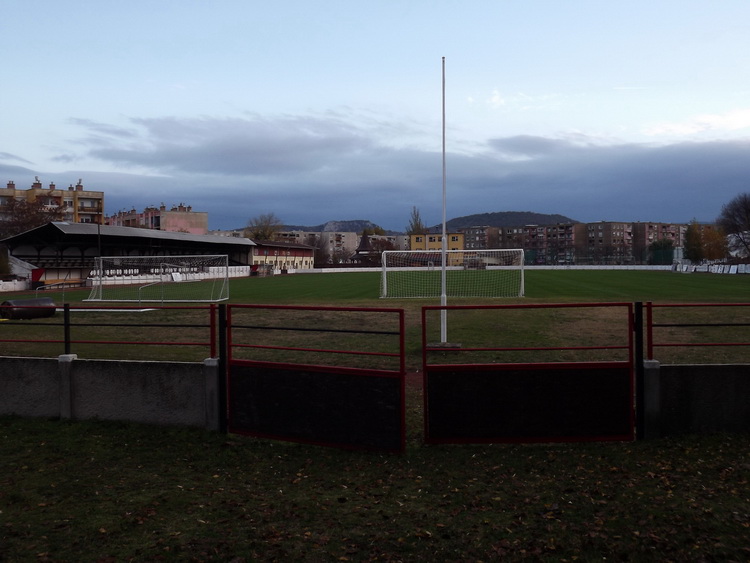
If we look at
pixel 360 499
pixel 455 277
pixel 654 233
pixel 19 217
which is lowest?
pixel 360 499

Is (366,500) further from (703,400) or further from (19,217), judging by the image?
(19,217)

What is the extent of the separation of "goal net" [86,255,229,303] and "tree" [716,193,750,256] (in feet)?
276

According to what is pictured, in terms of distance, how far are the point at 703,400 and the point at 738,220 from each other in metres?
105

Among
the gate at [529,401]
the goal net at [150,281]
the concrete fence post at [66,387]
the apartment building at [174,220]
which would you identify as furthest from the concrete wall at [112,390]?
the apartment building at [174,220]

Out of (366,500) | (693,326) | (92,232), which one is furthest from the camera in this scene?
Answer: (92,232)

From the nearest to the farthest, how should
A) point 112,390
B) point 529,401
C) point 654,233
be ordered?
point 529,401
point 112,390
point 654,233

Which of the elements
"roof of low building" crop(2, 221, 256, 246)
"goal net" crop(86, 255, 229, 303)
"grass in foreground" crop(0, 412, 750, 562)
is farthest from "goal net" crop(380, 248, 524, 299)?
"grass in foreground" crop(0, 412, 750, 562)

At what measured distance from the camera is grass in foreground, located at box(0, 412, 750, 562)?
460 cm

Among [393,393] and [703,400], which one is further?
[703,400]

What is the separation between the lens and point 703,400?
7.39 metres

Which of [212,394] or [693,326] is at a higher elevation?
[693,326]

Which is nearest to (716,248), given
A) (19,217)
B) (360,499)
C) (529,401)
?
(19,217)

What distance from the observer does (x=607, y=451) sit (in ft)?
22.7

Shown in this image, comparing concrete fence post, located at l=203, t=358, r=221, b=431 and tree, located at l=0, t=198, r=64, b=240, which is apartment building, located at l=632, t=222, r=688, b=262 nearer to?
tree, located at l=0, t=198, r=64, b=240
